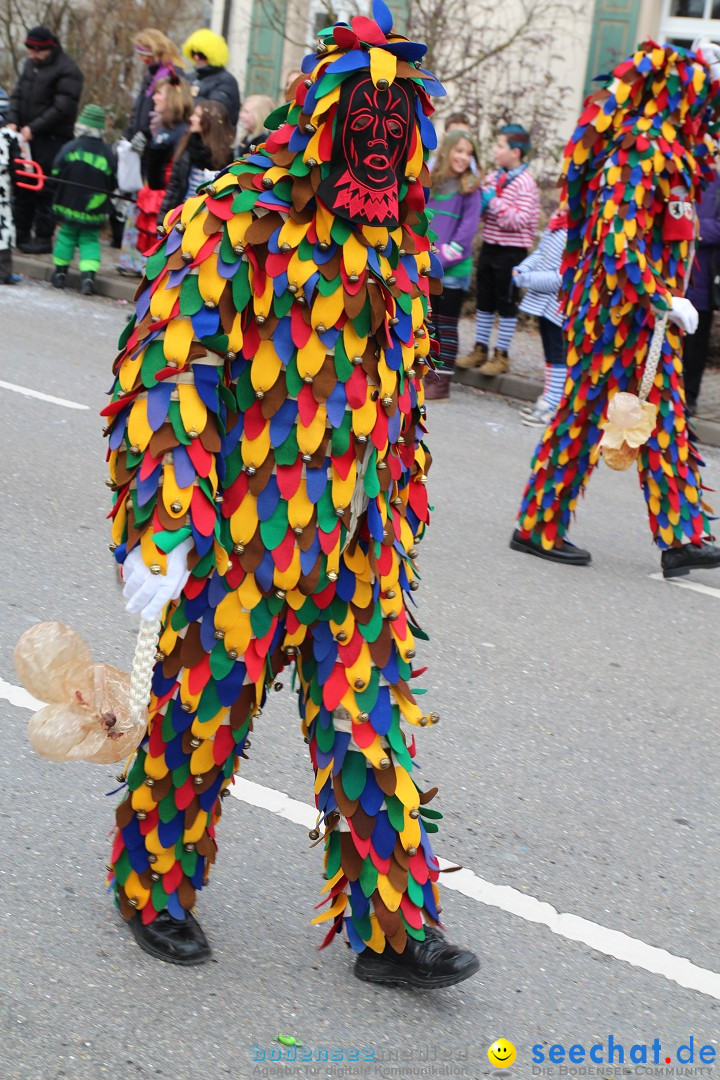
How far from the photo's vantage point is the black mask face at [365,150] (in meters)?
2.38

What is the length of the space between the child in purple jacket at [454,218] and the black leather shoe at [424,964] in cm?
667

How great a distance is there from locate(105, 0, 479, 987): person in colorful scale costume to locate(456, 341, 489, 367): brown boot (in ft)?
23.7

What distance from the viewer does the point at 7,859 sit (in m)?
3.05

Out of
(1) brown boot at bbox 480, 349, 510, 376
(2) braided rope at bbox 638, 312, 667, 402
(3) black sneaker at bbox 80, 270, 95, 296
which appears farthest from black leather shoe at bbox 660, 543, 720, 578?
(3) black sneaker at bbox 80, 270, 95, 296

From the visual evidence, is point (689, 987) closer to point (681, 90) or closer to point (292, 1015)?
point (292, 1015)

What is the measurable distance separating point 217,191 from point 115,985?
1.44m

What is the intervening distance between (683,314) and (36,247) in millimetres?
8508

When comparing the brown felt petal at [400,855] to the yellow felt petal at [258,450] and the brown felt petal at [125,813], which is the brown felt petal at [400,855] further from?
the yellow felt petal at [258,450]

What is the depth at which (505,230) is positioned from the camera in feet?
31.2

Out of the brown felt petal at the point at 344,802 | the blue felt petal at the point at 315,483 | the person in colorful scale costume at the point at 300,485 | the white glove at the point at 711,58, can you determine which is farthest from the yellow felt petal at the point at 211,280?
the white glove at the point at 711,58

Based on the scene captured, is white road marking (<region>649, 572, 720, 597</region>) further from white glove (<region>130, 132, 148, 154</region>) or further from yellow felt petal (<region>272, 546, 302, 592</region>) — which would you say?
white glove (<region>130, 132, 148, 154</region>)

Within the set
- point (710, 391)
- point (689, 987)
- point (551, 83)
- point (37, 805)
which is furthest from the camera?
point (551, 83)

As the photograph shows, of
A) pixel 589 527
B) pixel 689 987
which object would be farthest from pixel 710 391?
pixel 689 987

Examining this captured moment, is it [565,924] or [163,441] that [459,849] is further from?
[163,441]
